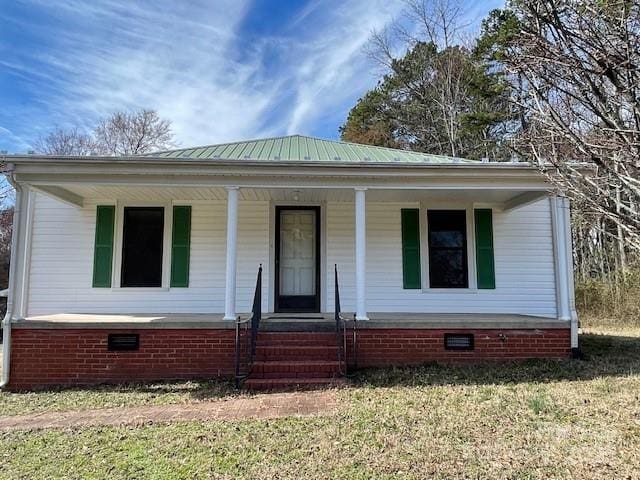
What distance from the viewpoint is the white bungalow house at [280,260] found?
20.4 feet

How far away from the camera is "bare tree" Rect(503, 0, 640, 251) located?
2.78 m

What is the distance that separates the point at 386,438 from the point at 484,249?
5147 mm

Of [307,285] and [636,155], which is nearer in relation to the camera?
[636,155]

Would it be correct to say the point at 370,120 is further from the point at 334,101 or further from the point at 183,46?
the point at 183,46

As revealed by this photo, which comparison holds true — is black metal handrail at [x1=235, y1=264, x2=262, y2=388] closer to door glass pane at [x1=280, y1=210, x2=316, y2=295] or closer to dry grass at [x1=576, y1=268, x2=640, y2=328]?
door glass pane at [x1=280, y1=210, x2=316, y2=295]

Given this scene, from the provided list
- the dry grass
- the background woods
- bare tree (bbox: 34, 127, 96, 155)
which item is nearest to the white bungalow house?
the background woods

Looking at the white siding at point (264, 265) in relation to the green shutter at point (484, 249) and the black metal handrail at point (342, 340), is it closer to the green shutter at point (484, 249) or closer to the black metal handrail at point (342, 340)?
the green shutter at point (484, 249)

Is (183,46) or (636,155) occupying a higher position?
(183,46)

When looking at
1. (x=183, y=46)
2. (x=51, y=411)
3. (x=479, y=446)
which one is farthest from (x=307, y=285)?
(x=183, y=46)

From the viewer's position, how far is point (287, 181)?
665 cm

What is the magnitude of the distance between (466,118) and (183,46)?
11.3 m

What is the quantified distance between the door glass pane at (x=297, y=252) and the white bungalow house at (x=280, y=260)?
0.08 feet

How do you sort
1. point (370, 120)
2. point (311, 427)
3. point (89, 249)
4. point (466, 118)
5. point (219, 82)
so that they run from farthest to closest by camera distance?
point (370, 120) < point (466, 118) < point (219, 82) < point (89, 249) < point (311, 427)

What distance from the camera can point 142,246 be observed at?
7.93m
